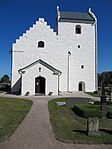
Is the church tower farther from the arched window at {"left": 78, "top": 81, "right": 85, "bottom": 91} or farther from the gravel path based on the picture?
the gravel path

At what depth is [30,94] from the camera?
32156mm

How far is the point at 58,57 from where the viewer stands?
36844mm

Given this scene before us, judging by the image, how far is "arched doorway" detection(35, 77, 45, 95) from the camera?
32750 millimetres

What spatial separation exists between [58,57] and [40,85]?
6599 mm

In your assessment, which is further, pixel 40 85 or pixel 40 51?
pixel 40 51

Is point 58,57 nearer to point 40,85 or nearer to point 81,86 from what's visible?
point 40,85

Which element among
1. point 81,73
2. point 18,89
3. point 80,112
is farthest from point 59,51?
point 80,112

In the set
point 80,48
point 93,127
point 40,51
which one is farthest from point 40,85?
point 93,127

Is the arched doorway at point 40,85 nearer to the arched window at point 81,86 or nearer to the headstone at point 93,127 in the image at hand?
the arched window at point 81,86

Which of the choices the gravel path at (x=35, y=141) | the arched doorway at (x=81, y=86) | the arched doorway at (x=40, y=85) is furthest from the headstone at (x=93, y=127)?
the arched doorway at (x=81, y=86)

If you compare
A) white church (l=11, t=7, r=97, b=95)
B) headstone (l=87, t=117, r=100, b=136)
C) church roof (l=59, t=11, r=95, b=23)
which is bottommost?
headstone (l=87, t=117, r=100, b=136)

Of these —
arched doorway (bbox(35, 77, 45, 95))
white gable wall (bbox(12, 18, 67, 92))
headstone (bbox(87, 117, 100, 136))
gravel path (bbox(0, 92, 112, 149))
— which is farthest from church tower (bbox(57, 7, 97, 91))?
headstone (bbox(87, 117, 100, 136))

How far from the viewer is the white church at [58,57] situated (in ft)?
106

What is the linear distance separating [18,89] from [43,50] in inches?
311
